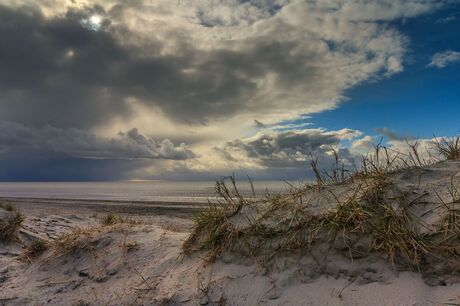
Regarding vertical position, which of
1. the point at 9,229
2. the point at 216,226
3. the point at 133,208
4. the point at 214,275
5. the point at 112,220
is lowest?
the point at 133,208

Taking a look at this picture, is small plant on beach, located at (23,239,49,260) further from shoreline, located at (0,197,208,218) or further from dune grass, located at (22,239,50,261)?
shoreline, located at (0,197,208,218)

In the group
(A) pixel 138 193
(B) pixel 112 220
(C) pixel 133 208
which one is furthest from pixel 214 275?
(A) pixel 138 193

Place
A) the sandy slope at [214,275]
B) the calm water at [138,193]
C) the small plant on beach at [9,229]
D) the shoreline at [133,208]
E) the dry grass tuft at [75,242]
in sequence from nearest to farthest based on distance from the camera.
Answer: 1. the sandy slope at [214,275]
2. the dry grass tuft at [75,242]
3. the small plant on beach at [9,229]
4. the shoreline at [133,208]
5. the calm water at [138,193]

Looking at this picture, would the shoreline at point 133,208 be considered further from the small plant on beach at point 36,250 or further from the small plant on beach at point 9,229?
the small plant on beach at point 36,250

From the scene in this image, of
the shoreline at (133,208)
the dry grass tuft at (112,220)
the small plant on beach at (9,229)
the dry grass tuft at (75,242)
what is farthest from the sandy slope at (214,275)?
the shoreline at (133,208)

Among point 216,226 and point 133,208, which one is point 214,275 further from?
point 133,208

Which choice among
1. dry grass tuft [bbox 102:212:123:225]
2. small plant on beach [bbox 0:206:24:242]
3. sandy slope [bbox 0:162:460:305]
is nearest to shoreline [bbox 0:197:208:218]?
dry grass tuft [bbox 102:212:123:225]

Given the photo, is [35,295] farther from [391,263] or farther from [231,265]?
[391,263]

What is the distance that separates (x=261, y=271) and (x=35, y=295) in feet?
10.5

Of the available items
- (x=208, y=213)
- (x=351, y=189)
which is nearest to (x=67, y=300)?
(x=208, y=213)

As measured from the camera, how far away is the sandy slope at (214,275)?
11.8ft

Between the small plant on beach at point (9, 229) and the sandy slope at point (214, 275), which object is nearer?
the sandy slope at point (214, 275)

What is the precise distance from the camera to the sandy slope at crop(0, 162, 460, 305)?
3584 millimetres

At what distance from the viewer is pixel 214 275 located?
4.43 metres
